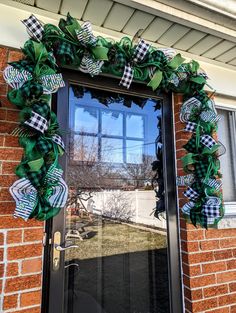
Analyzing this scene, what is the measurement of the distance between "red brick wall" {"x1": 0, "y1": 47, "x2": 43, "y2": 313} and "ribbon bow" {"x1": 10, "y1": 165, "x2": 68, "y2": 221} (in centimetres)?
26

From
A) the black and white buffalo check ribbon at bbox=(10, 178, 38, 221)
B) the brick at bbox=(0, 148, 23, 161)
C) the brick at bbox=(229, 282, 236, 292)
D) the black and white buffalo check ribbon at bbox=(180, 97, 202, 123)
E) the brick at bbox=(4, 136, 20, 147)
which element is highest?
the black and white buffalo check ribbon at bbox=(180, 97, 202, 123)

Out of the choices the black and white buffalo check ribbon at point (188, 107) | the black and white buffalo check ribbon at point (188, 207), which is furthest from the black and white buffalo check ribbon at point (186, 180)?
the black and white buffalo check ribbon at point (188, 107)

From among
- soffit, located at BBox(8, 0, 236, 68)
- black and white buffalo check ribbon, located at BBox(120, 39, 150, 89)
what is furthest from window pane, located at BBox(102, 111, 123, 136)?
soffit, located at BBox(8, 0, 236, 68)

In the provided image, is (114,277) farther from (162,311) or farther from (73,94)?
(73,94)

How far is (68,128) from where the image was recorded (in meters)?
1.64

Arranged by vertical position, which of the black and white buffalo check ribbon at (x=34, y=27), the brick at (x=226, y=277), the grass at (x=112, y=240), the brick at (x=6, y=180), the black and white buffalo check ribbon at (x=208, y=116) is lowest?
the brick at (x=226, y=277)

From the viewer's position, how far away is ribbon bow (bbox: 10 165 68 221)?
1.13m

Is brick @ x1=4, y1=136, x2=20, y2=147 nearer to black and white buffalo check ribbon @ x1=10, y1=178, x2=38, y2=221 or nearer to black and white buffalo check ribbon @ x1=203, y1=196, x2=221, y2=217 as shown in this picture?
black and white buffalo check ribbon @ x1=10, y1=178, x2=38, y2=221

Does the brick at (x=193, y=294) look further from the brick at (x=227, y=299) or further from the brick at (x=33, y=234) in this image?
the brick at (x=33, y=234)

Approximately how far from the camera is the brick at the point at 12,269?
51.1 inches

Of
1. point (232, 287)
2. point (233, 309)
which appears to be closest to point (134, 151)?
point (232, 287)

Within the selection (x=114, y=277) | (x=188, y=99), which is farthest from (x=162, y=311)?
(x=188, y=99)

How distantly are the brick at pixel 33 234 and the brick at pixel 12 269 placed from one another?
14 cm

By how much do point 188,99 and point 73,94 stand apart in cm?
90
